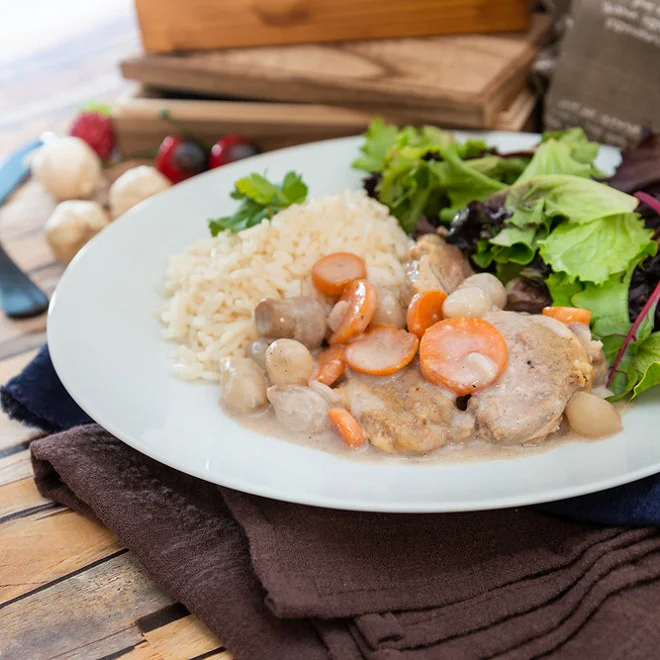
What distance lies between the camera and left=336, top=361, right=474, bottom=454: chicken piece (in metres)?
2.08

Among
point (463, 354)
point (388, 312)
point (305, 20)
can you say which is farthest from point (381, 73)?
point (463, 354)

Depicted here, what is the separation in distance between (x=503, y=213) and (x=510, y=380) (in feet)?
2.51

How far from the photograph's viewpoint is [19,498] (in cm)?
230

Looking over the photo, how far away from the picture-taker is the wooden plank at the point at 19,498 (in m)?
2.26

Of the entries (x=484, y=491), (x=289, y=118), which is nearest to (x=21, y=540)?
(x=484, y=491)

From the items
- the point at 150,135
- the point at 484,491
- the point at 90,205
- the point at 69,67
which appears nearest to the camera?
the point at 484,491

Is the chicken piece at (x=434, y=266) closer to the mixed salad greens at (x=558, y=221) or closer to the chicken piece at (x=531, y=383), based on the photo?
the mixed salad greens at (x=558, y=221)

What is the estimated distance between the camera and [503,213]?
271 cm

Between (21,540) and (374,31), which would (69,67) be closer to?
(374,31)

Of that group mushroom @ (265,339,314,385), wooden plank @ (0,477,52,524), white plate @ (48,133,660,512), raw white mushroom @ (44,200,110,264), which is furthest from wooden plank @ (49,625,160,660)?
raw white mushroom @ (44,200,110,264)

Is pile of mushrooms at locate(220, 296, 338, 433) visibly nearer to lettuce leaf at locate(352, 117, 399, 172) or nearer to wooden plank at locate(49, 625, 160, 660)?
wooden plank at locate(49, 625, 160, 660)

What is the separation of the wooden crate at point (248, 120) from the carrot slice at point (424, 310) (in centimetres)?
138

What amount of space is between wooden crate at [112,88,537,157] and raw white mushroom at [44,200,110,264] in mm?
834

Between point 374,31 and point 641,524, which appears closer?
point 641,524
